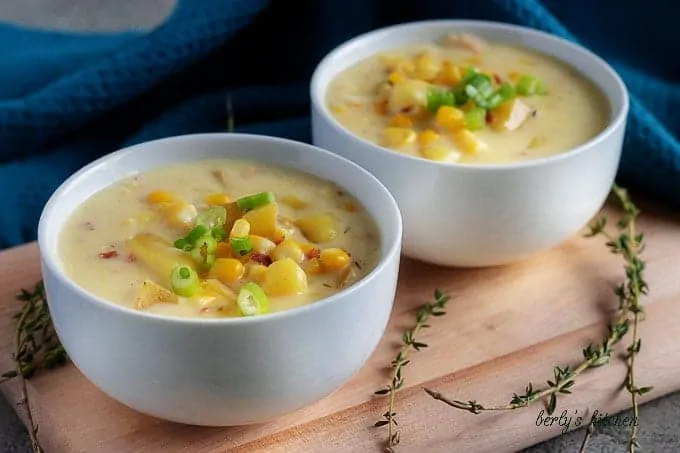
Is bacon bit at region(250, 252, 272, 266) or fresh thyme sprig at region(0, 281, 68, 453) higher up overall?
bacon bit at region(250, 252, 272, 266)

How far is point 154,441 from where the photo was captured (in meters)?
1.47

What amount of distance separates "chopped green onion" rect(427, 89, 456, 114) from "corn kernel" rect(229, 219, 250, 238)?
1.56ft

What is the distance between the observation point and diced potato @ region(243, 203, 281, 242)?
58.9 inches

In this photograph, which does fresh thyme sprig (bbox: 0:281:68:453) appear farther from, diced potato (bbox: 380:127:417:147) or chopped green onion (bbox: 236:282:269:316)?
diced potato (bbox: 380:127:417:147)

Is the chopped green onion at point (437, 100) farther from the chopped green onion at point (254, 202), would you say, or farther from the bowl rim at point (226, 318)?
the chopped green onion at point (254, 202)

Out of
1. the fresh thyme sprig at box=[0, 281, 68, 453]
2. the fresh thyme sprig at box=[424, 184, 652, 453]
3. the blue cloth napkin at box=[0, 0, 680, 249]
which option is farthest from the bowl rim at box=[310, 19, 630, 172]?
the fresh thyme sprig at box=[0, 281, 68, 453]

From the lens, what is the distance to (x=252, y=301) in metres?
1.35

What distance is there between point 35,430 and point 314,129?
0.67 m

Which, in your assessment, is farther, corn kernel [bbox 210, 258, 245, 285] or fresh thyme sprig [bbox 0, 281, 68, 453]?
fresh thyme sprig [bbox 0, 281, 68, 453]

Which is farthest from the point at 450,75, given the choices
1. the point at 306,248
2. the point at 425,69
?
the point at 306,248

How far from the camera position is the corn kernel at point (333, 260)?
1445mm

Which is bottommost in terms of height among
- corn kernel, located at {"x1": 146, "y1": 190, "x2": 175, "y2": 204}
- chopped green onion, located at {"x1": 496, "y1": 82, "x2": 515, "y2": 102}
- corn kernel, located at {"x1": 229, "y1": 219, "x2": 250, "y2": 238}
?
chopped green onion, located at {"x1": 496, "y1": 82, "x2": 515, "y2": 102}

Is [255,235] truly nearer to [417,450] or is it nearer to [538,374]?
[417,450]

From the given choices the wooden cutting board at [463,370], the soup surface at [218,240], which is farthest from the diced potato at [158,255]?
the wooden cutting board at [463,370]
